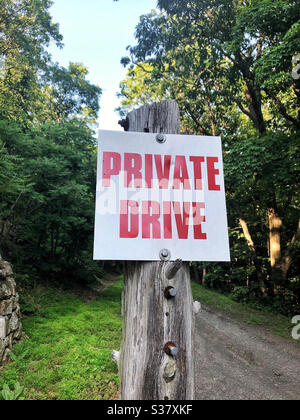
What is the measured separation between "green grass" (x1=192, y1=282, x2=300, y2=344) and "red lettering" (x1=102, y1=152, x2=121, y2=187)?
8.43 meters

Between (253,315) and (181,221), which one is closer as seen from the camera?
(181,221)

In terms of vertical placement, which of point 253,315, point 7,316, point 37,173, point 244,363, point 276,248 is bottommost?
point 244,363

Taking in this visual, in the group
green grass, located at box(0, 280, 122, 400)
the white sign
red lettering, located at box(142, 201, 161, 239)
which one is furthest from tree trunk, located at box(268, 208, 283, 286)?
red lettering, located at box(142, 201, 161, 239)

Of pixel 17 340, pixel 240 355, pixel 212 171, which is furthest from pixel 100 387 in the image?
pixel 212 171

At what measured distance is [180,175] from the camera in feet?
4.69

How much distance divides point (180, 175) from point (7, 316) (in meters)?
5.71

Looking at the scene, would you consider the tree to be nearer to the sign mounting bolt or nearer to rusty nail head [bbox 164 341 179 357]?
the sign mounting bolt

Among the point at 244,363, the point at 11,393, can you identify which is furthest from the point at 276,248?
the point at 11,393

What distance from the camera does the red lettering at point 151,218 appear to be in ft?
4.42

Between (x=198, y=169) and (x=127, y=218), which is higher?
(x=198, y=169)

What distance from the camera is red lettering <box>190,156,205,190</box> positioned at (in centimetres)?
144

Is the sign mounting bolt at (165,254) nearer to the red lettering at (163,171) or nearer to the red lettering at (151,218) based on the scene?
the red lettering at (151,218)

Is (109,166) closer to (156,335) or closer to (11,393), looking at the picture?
(156,335)

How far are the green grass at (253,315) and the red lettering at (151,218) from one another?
8.17m
